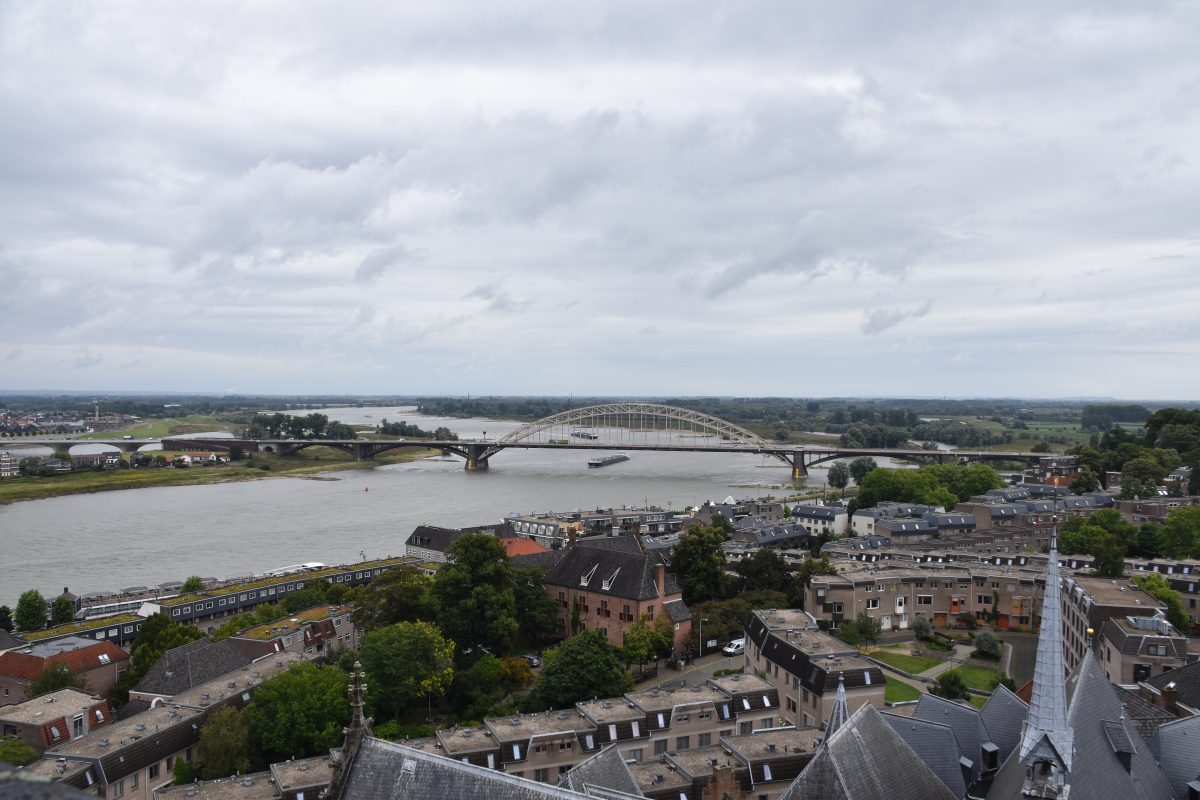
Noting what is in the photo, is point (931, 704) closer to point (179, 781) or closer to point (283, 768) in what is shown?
point (283, 768)

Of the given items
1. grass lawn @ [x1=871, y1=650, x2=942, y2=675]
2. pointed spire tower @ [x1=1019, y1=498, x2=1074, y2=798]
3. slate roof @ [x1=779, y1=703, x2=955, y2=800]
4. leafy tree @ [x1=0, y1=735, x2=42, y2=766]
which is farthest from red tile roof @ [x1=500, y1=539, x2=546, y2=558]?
pointed spire tower @ [x1=1019, y1=498, x2=1074, y2=798]

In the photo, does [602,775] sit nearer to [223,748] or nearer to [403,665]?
[223,748]

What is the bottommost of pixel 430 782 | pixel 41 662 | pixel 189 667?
pixel 41 662

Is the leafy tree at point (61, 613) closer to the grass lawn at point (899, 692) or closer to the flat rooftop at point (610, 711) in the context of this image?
the flat rooftop at point (610, 711)

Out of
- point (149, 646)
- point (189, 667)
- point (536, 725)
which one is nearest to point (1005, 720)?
point (536, 725)

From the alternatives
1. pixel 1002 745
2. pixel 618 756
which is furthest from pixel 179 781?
pixel 1002 745

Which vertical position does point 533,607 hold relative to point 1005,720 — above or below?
below

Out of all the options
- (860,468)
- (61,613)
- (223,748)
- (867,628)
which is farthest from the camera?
(860,468)
